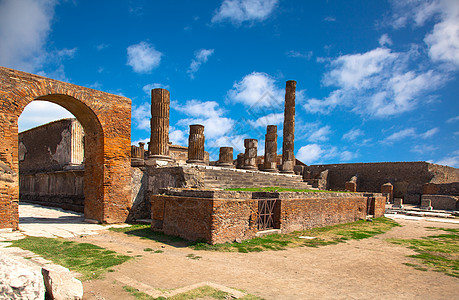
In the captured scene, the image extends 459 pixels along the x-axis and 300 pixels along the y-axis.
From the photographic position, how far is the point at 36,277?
3.40 metres

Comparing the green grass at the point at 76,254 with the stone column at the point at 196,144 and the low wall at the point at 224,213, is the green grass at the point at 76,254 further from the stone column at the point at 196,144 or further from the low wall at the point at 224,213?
the stone column at the point at 196,144

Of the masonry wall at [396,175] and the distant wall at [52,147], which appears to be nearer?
the distant wall at [52,147]

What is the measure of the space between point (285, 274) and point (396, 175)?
30.8 meters

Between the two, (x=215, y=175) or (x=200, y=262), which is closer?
(x=200, y=262)

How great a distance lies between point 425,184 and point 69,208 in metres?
28.2

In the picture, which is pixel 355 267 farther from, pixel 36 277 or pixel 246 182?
pixel 246 182

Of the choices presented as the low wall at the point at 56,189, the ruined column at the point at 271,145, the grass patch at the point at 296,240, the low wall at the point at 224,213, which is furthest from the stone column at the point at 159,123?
the ruined column at the point at 271,145

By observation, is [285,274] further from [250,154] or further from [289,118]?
[289,118]

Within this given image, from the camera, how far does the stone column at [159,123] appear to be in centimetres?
1344

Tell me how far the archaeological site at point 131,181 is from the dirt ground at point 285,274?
113cm

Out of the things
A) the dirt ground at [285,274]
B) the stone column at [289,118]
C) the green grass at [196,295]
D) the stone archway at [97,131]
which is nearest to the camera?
the green grass at [196,295]

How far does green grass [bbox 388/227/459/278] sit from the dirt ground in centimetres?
37

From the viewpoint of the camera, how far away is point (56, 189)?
1570cm

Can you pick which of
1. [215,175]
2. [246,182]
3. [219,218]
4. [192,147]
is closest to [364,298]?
[219,218]
